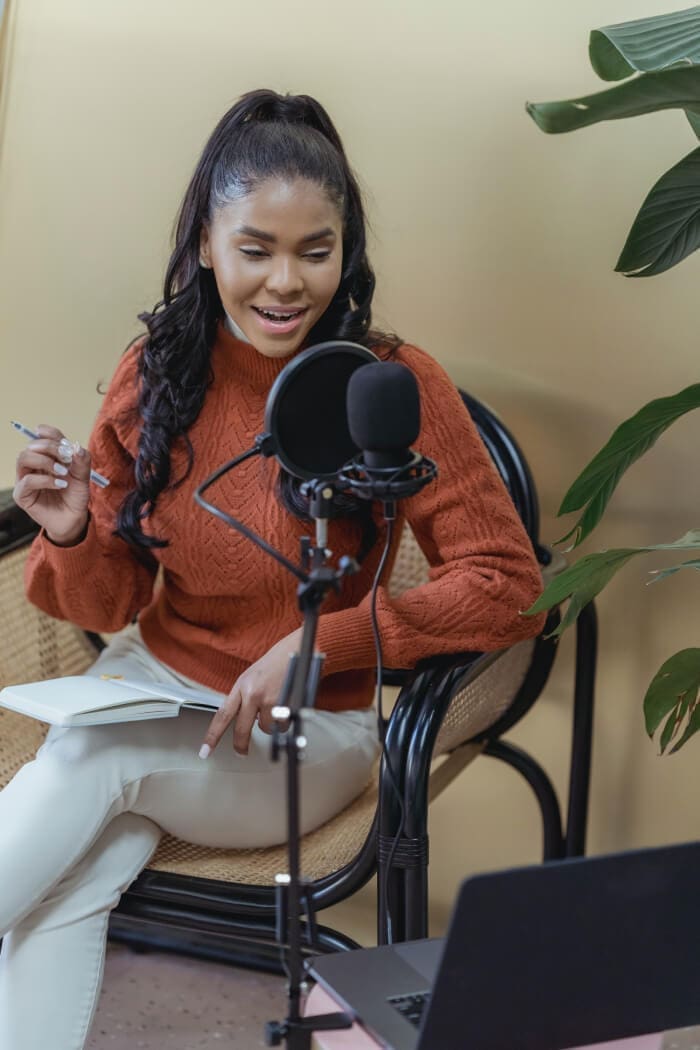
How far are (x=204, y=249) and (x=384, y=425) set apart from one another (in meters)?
0.67

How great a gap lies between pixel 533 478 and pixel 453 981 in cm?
100

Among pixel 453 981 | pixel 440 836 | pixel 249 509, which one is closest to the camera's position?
pixel 453 981

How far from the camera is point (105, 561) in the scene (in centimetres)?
153

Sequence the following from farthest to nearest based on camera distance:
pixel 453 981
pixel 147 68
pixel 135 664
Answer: pixel 147 68, pixel 135 664, pixel 453 981

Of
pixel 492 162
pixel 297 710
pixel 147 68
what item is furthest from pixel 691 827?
pixel 147 68

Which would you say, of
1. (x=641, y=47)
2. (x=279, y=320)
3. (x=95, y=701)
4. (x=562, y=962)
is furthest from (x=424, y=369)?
(x=562, y=962)

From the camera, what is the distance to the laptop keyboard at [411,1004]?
35.5 inches

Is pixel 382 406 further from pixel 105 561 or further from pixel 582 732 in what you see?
pixel 582 732

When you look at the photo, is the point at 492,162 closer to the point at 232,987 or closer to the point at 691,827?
the point at 691,827

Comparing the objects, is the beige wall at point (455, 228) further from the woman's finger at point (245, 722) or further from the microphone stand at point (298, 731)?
the microphone stand at point (298, 731)

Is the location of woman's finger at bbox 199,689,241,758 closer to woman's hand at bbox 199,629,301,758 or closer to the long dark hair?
woman's hand at bbox 199,629,301,758

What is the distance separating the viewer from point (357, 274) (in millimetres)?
1459

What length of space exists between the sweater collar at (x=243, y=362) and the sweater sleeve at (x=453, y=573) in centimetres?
15

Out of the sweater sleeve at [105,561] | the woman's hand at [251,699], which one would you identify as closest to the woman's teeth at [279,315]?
the sweater sleeve at [105,561]
